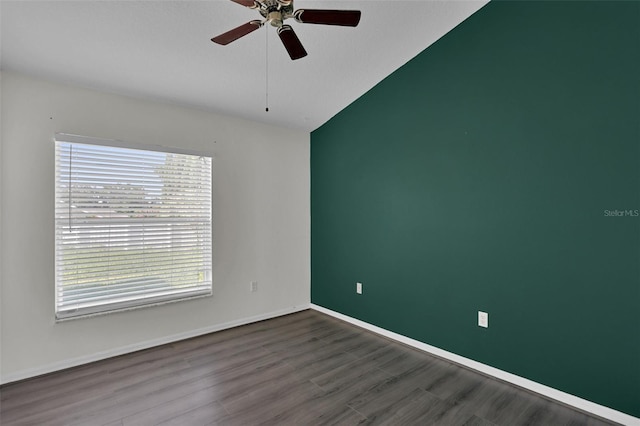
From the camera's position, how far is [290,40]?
182 centimetres

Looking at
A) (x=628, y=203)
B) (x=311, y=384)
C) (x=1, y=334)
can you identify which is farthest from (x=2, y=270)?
(x=628, y=203)

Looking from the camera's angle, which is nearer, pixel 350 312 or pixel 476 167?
pixel 476 167

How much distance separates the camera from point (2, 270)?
2418 millimetres

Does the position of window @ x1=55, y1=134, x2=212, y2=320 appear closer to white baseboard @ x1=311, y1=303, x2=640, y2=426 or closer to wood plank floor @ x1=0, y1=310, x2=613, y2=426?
wood plank floor @ x1=0, y1=310, x2=613, y2=426

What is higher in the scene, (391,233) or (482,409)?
(391,233)

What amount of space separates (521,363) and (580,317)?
1.85ft

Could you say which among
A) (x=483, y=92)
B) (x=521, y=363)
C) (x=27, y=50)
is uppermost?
(x=27, y=50)

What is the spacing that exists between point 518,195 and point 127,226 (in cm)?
347

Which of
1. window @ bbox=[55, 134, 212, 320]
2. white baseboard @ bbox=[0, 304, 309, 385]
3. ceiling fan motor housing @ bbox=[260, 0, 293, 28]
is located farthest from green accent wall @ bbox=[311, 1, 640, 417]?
window @ bbox=[55, 134, 212, 320]

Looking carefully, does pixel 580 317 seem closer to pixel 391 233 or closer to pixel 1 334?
pixel 391 233

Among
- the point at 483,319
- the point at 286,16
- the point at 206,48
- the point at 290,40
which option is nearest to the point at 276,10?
the point at 286,16
